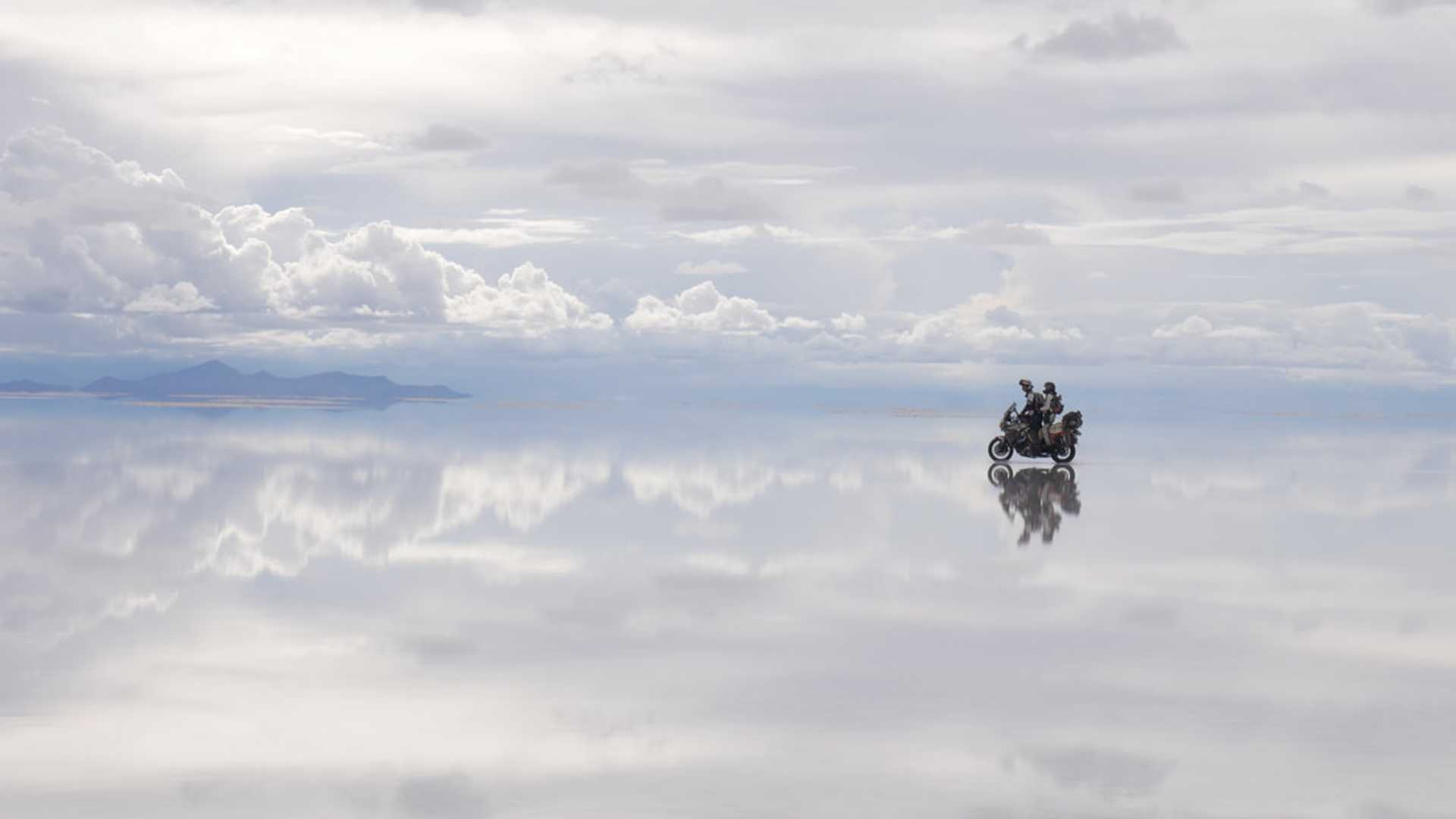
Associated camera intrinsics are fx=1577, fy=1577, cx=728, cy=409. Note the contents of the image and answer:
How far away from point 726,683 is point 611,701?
0.92 m

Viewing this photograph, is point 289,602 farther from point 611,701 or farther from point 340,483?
point 340,483

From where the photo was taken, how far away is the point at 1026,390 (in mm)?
38156

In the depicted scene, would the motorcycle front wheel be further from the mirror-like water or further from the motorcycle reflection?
the mirror-like water

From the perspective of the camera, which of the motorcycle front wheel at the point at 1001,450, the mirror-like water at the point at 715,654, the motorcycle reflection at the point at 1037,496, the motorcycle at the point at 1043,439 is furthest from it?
the motorcycle front wheel at the point at 1001,450

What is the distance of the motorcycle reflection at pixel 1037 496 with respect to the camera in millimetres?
20844

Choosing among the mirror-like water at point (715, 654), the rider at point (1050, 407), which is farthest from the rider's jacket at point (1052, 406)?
the mirror-like water at point (715, 654)

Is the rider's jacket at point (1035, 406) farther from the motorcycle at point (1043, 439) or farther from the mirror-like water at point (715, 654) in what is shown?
the mirror-like water at point (715, 654)

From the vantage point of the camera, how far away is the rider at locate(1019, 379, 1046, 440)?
38.2 m

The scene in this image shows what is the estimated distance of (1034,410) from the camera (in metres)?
38.5

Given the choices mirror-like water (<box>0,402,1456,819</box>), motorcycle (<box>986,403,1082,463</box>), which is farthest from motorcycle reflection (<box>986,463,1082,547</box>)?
motorcycle (<box>986,403,1082,463</box>)

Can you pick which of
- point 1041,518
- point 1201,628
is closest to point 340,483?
point 1041,518

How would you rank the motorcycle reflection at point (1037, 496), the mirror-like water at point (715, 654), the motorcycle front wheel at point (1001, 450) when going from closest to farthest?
the mirror-like water at point (715, 654) → the motorcycle reflection at point (1037, 496) → the motorcycle front wheel at point (1001, 450)

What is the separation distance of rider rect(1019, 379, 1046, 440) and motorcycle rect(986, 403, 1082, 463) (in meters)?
0.07

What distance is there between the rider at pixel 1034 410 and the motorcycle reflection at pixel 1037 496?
1814 millimetres
